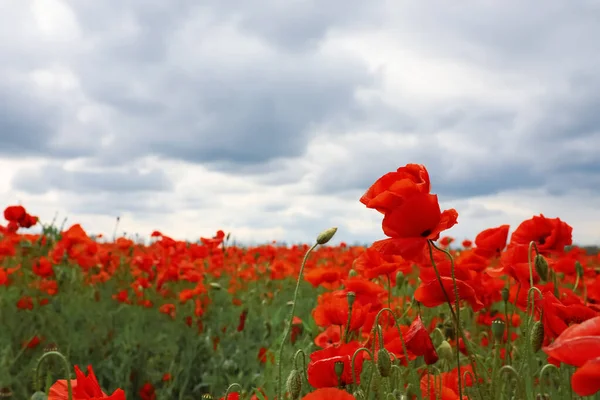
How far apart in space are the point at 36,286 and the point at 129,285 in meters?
0.87

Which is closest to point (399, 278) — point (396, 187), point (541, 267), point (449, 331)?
point (449, 331)

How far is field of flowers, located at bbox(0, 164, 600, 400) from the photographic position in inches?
49.6

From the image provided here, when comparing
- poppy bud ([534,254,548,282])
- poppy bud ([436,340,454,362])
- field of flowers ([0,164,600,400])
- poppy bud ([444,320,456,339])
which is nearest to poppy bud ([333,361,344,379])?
field of flowers ([0,164,600,400])

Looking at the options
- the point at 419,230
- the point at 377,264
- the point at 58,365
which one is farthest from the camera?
the point at 58,365

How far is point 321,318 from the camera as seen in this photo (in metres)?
1.84

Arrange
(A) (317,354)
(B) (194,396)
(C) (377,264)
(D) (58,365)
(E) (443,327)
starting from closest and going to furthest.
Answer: (A) (317,354)
(C) (377,264)
(E) (443,327)
(D) (58,365)
(B) (194,396)

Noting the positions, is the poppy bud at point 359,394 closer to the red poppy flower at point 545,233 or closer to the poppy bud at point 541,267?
the poppy bud at point 541,267

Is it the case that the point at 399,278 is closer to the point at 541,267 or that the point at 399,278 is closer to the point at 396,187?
the point at 541,267

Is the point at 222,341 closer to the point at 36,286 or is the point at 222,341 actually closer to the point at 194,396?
the point at 194,396

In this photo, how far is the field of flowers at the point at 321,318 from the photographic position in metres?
1.26

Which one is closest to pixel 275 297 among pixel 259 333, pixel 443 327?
pixel 259 333

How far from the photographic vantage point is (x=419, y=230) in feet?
4.05

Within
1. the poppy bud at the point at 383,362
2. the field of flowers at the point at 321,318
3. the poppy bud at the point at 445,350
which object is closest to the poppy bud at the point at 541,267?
the field of flowers at the point at 321,318

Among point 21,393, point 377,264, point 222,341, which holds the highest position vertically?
point 377,264
